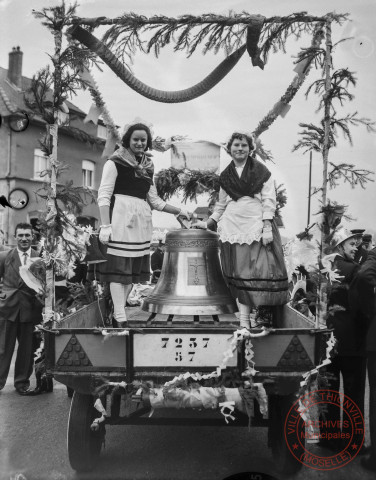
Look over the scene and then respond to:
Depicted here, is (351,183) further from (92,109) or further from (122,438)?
(122,438)

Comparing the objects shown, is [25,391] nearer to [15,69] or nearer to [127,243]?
[127,243]

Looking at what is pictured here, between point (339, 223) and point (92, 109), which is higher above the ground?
point (92, 109)

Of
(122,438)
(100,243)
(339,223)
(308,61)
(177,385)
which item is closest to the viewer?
(177,385)

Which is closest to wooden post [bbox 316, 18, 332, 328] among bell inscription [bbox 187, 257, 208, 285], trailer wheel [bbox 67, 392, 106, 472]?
bell inscription [bbox 187, 257, 208, 285]

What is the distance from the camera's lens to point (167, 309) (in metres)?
3.30

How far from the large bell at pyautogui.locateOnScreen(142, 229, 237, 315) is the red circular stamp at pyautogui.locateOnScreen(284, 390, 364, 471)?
2.64 feet

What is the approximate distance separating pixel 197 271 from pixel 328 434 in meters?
1.49

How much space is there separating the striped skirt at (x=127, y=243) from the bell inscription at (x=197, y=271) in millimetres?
406

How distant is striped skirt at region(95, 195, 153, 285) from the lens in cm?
352

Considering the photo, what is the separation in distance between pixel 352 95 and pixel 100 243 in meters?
1.87

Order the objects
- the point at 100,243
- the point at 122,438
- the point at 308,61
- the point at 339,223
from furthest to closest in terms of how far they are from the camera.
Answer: the point at 122,438
the point at 100,243
the point at 308,61
the point at 339,223

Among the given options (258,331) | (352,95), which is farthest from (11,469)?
(352,95)

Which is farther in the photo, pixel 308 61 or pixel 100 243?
pixel 100 243

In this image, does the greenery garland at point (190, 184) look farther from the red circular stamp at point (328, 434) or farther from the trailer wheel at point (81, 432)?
the trailer wheel at point (81, 432)
